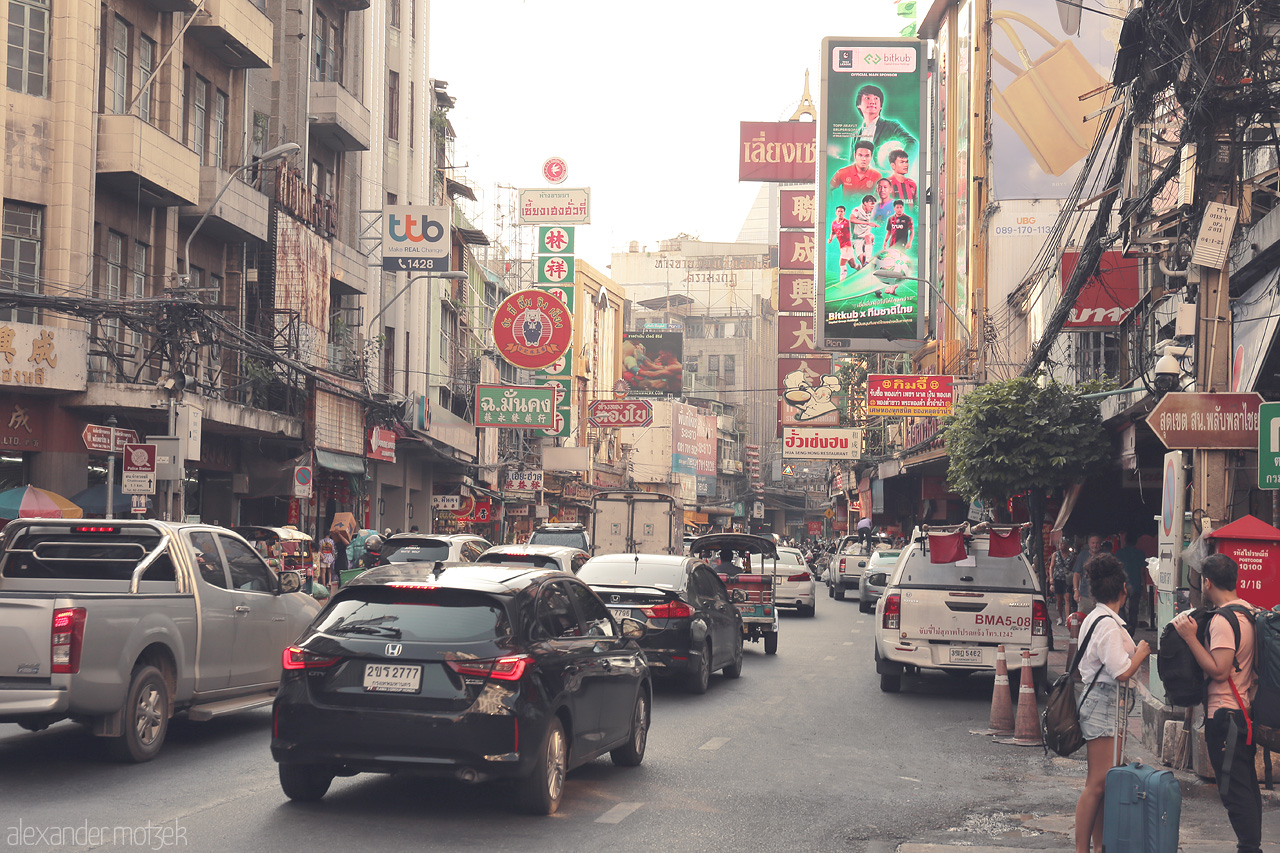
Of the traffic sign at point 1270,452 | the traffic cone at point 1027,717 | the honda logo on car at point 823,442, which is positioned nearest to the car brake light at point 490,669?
the traffic sign at point 1270,452

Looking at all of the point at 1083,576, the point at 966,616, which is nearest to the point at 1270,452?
the point at 966,616

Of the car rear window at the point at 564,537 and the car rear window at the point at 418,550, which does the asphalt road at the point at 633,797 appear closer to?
the car rear window at the point at 418,550

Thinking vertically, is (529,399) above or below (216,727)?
above

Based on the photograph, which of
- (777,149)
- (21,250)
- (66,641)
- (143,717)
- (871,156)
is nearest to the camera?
(66,641)

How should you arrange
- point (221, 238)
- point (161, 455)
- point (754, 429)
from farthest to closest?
point (754, 429), point (221, 238), point (161, 455)

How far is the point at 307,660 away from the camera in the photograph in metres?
8.18

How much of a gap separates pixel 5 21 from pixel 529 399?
20.8 m

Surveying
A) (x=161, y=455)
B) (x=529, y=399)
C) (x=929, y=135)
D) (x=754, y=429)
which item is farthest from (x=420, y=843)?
(x=754, y=429)

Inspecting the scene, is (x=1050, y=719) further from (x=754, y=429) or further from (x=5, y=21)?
(x=754, y=429)

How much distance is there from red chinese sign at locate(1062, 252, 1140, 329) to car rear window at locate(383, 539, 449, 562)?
496 inches

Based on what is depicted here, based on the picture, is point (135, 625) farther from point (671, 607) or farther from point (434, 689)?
point (671, 607)

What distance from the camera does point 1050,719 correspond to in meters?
7.44

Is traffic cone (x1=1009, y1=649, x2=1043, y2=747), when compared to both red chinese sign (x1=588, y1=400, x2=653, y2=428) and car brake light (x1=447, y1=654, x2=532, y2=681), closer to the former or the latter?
car brake light (x1=447, y1=654, x2=532, y2=681)

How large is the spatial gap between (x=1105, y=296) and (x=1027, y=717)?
15.1 meters
